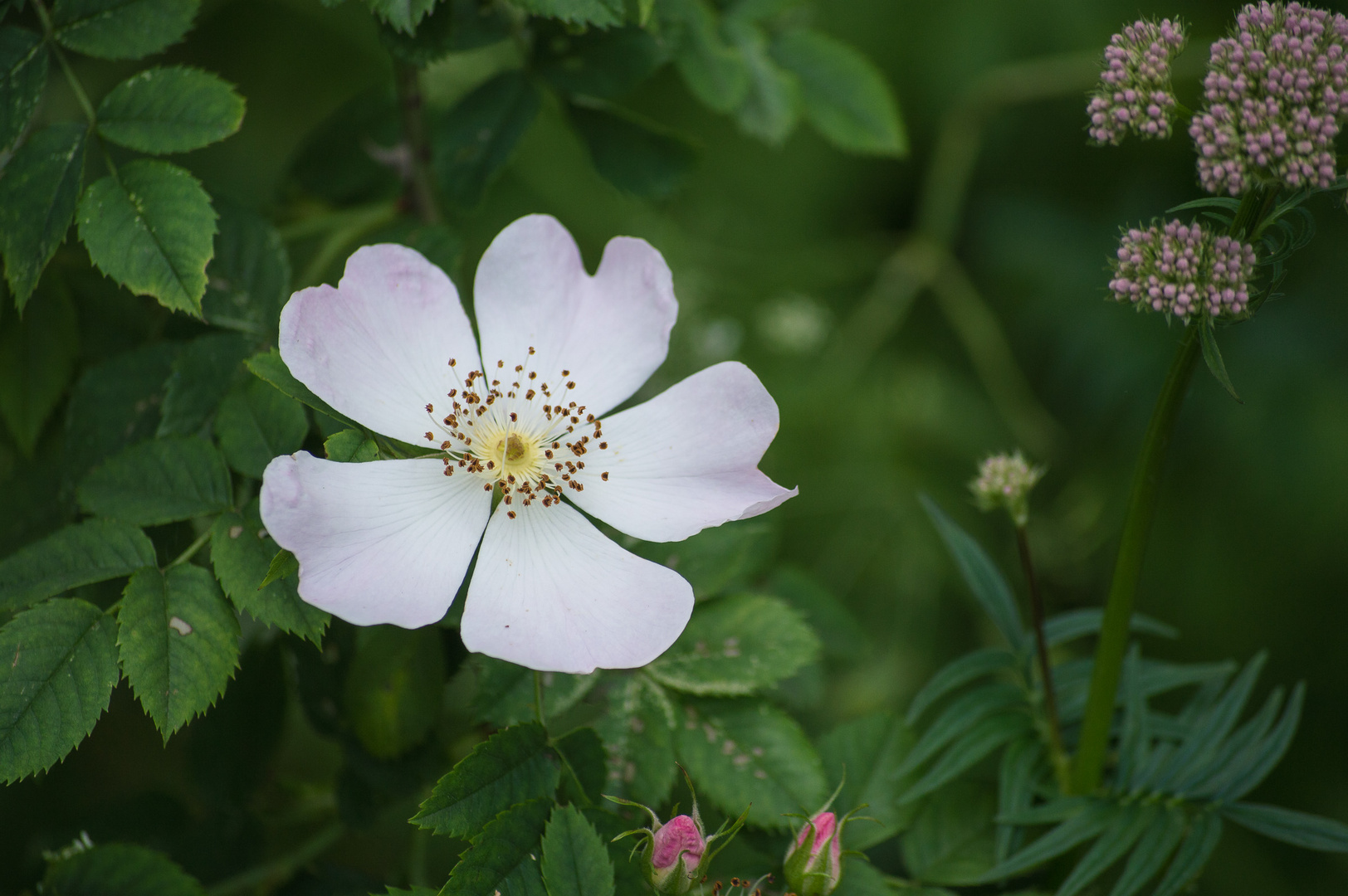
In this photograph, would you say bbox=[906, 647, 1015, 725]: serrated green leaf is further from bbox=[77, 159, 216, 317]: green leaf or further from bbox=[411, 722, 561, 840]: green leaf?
bbox=[77, 159, 216, 317]: green leaf

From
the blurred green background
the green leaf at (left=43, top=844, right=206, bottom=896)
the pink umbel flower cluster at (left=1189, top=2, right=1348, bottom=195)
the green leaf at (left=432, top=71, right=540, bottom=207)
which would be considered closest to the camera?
the pink umbel flower cluster at (left=1189, top=2, right=1348, bottom=195)

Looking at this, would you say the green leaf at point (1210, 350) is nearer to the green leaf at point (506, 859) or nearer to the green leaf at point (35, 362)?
the green leaf at point (506, 859)

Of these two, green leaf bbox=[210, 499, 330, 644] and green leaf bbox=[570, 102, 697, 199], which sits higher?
green leaf bbox=[570, 102, 697, 199]

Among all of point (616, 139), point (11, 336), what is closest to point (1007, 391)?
point (616, 139)

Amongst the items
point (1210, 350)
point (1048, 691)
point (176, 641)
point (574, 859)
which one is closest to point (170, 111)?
point (176, 641)

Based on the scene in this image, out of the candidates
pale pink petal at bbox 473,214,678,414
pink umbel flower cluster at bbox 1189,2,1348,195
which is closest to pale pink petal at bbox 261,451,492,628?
pale pink petal at bbox 473,214,678,414

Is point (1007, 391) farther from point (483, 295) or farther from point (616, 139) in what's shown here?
point (483, 295)
